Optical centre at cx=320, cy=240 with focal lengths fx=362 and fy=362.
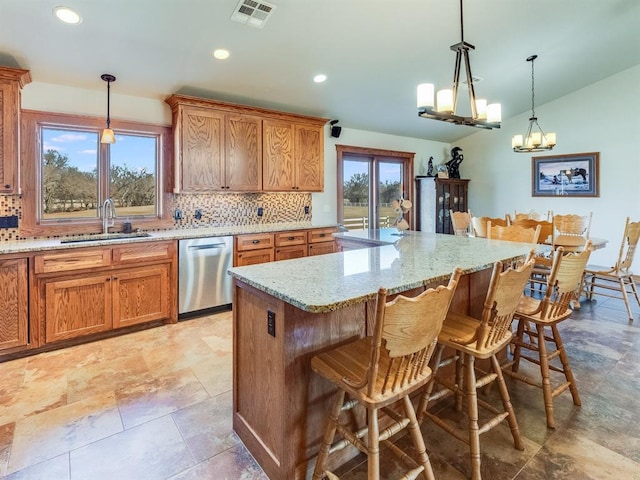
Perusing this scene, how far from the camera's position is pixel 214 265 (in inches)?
151

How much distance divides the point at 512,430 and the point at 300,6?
3256mm

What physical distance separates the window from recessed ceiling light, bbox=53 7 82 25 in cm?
354

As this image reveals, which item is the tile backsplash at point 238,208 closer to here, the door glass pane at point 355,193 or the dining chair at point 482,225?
the door glass pane at point 355,193

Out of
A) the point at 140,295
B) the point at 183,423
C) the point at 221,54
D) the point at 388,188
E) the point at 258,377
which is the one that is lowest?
the point at 183,423

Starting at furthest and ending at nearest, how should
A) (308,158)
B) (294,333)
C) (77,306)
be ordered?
(308,158) → (77,306) → (294,333)

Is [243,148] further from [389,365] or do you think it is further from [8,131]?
[389,365]

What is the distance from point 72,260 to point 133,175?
1.27m

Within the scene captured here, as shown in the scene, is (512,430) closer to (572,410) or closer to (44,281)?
(572,410)

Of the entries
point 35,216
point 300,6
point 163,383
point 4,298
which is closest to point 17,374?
point 4,298

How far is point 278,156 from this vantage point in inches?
178

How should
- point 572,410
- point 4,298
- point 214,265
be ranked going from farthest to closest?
point 214,265 → point 4,298 → point 572,410

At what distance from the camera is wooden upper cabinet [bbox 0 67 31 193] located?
113 inches

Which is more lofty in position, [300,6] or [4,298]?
[300,6]

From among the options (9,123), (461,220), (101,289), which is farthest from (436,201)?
(9,123)
